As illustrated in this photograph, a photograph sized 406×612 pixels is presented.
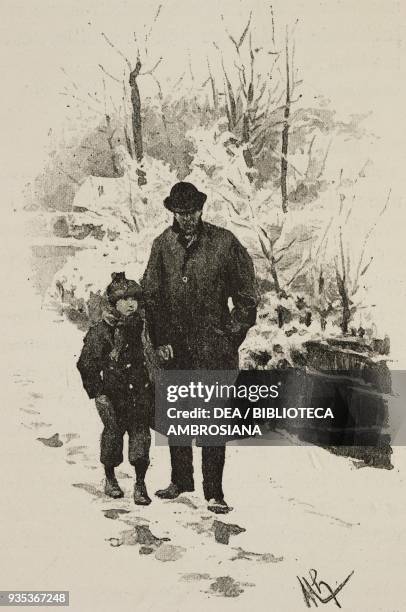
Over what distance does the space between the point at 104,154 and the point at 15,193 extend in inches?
12.3

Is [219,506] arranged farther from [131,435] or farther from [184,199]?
[184,199]

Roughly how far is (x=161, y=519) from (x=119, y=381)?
1.50ft

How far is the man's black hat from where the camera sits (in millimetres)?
2230

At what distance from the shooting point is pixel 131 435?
7.29ft

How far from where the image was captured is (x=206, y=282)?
223 cm

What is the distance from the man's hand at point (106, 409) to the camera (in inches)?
87.6

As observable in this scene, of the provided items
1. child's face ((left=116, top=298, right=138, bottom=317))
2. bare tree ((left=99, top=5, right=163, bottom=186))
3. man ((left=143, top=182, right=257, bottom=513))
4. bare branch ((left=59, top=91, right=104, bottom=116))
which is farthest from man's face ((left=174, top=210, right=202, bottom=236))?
bare branch ((left=59, top=91, right=104, bottom=116))

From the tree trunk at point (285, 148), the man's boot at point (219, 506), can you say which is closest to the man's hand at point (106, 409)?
the man's boot at point (219, 506)

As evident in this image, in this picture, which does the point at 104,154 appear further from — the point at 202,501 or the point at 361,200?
the point at 202,501

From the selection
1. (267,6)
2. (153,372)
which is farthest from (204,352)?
(267,6)

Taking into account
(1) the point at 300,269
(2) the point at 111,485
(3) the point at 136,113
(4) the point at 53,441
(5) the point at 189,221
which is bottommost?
(2) the point at 111,485
